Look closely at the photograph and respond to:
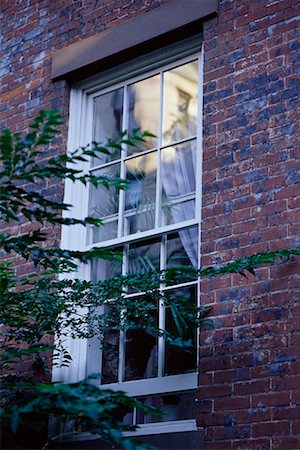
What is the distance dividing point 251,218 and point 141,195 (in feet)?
3.70

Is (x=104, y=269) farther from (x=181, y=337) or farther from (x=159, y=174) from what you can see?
(x=181, y=337)

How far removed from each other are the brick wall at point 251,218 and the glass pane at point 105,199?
93 cm

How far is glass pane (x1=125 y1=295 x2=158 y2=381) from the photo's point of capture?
6203 mm

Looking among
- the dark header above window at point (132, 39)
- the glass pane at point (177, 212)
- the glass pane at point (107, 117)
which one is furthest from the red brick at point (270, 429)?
the dark header above window at point (132, 39)

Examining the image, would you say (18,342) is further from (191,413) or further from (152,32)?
(152,32)

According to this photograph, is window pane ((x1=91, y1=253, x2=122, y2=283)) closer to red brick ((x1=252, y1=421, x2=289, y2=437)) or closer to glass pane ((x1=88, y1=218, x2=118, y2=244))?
glass pane ((x1=88, y1=218, x2=118, y2=244))

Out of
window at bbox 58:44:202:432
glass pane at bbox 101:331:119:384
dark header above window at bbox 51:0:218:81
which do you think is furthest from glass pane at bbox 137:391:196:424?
dark header above window at bbox 51:0:218:81

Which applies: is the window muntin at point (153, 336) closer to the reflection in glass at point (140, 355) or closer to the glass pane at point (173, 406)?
the reflection in glass at point (140, 355)

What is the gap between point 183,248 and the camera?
6.48 m

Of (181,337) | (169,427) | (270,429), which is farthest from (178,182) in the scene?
(270,429)

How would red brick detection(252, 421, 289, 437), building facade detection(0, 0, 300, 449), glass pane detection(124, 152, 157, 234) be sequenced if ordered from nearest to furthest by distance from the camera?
1. red brick detection(252, 421, 289, 437)
2. building facade detection(0, 0, 300, 449)
3. glass pane detection(124, 152, 157, 234)

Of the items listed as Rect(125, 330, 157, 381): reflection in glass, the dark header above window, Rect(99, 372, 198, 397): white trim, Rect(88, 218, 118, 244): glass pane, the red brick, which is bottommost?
the red brick

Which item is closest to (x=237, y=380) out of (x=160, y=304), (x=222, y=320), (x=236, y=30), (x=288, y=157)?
(x=222, y=320)

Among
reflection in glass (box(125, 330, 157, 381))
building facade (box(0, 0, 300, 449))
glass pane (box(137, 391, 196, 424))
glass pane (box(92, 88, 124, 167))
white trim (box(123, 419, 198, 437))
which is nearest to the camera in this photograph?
building facade (box(0, 0, 300, 449))
